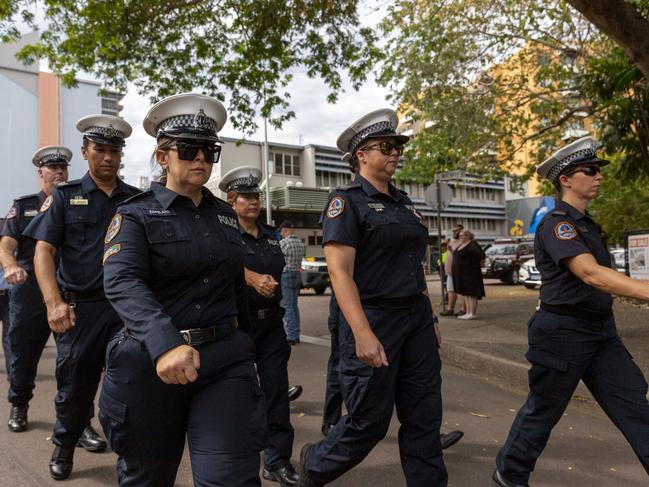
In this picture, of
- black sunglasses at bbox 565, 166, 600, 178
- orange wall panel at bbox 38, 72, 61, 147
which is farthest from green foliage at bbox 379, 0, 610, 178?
orange wall panel at bbox 38, 72, 61, 147

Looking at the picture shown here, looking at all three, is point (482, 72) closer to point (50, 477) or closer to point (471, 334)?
point (471, 334)

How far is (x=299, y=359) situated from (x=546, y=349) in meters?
4.72

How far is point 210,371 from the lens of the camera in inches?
86.1

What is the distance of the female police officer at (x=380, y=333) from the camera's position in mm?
2863

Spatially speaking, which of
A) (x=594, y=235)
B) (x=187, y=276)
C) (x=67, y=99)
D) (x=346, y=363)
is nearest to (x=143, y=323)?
(x=187, y=276)

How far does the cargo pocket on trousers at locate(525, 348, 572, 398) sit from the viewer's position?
3.19 metres

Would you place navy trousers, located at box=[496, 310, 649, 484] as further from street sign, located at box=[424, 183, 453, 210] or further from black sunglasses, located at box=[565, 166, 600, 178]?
street sign, located at box=[424, 183, 453, 210]

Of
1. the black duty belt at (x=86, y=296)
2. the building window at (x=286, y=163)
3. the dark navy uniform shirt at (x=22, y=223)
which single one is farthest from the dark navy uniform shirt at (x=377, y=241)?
the building window at (x=286, y=163)

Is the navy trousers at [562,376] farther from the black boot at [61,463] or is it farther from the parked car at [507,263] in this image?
the parked car at [507,263]

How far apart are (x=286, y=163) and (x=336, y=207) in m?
37.9

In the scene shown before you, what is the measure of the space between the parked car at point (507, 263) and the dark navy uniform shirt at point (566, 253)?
706 inches

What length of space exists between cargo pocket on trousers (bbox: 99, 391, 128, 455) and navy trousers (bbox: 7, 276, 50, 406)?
112 inches

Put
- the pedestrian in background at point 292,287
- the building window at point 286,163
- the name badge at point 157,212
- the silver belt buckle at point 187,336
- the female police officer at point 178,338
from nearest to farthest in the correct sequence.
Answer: the female police officer at point 178,338
the silver belt buckle at point 187,336
the name badge at point 157,212
the pedestrian in background at point 292,287
the building window at point 286,163

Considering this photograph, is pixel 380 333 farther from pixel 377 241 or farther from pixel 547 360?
pixel 547 360
